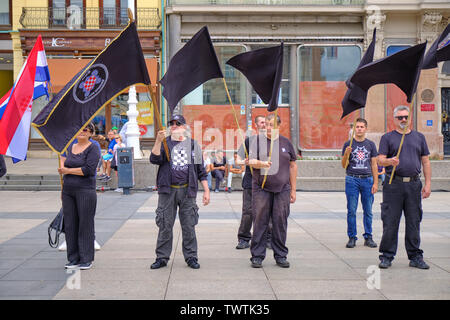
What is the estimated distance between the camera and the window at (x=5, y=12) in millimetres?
23556

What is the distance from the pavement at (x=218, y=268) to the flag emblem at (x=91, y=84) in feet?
6.85

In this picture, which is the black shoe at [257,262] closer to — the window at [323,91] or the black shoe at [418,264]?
the black shoe at [418,264]

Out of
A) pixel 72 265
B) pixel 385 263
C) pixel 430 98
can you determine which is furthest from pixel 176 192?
pixel 430 98

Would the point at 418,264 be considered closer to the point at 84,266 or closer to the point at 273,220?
the point at 273,220

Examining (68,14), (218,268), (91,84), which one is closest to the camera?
(91,84)

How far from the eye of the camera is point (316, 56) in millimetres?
22500

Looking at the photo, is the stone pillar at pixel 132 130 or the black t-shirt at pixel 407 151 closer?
the black t-shirt at pixel 407 151

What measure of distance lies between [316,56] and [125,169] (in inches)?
452

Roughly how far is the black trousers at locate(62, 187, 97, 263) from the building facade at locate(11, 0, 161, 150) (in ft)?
54.9

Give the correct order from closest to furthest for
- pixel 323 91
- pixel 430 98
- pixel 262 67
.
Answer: pixel 262 67, pixel 430 98, pixel 323 91

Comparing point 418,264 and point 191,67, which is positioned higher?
point 191,67

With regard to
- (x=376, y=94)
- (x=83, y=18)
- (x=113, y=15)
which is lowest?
(x=376, y=94)

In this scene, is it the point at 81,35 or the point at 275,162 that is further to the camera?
the point at 81,35

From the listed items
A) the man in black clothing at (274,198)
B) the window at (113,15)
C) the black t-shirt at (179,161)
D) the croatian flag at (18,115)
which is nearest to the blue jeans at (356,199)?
the man in black clothing at (274,198)
